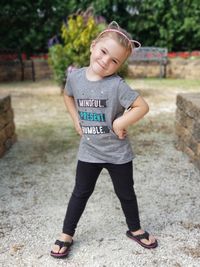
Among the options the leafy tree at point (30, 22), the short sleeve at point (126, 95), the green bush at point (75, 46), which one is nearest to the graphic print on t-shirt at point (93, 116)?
the short sleeve at point (126, 95)

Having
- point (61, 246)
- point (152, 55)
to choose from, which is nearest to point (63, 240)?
point (61, 246)

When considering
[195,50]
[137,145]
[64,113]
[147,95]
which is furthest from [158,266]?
[195,50]

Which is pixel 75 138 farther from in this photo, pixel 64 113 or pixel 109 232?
pixel 109 232

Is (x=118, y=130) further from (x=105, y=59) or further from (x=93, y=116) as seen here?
(x=105, y=59)

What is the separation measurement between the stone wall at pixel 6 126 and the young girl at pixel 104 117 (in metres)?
2.21

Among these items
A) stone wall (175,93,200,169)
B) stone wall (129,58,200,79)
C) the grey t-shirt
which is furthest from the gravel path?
stone wall (129,58,200,79)

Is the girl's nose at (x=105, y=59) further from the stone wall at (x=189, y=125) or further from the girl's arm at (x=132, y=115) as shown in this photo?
the stone wall at (x=189, y=125)

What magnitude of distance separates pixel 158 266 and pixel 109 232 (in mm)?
516

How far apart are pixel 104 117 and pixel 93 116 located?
66mm

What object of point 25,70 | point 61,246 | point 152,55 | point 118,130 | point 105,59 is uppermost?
point 105,59

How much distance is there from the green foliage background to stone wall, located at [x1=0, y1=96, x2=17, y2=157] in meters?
6.45

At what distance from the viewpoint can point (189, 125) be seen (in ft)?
14.0

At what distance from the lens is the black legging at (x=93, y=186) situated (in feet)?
7.88

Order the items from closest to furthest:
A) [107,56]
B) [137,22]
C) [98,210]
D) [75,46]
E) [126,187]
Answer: [107,56], [126,187], [98,210], [75,46], [137,22]
